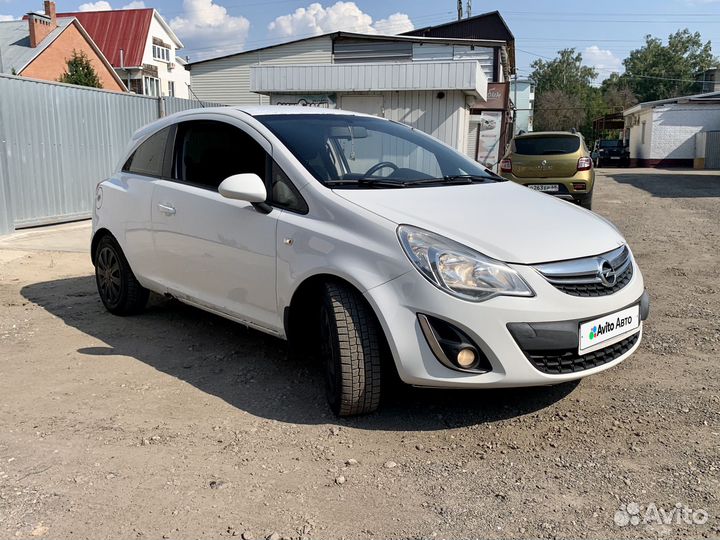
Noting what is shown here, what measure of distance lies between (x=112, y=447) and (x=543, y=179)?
32.4ft

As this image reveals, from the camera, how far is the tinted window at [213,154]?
13.2 feet

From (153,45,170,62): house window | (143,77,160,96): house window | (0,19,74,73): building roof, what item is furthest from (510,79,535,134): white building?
(0,19,74,73): building roof

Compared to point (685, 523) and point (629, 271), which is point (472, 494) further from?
point (629, 271)

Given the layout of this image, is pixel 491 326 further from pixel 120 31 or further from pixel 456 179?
pixel 120 31

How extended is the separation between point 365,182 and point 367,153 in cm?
61

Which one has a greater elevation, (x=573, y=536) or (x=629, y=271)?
(x=629, y=271)

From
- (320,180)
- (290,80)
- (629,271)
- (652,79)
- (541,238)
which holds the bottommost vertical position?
(629,271)

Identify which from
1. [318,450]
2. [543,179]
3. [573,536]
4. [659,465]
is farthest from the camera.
→ [543,179]

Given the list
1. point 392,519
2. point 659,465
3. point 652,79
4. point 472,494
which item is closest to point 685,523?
point 659,465

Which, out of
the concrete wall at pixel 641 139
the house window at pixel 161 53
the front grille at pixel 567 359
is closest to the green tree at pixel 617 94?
the concrete wall at pixel 641 139

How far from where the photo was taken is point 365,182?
12.1 feet

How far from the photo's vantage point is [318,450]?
10.3ft

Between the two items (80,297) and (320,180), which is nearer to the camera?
(320,180)

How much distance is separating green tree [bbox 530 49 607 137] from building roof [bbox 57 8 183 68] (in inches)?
1458
